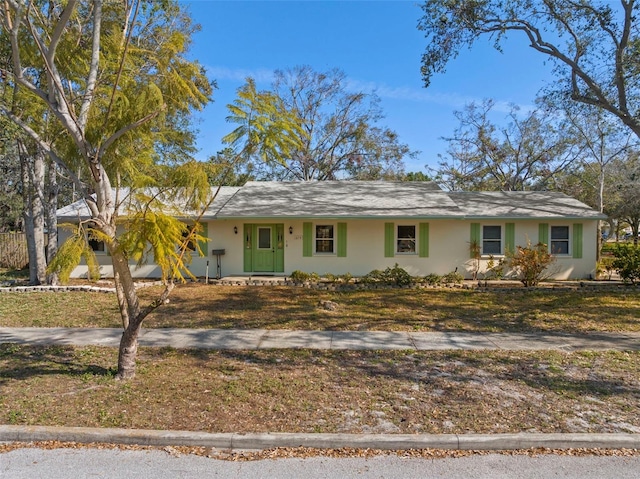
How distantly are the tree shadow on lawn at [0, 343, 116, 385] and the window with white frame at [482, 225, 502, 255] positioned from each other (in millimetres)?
12777

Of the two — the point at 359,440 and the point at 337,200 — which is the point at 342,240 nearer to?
the point at 337,200

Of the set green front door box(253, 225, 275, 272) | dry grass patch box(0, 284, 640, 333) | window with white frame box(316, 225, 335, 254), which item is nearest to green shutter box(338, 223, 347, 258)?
window with white frame box(316, 225, 335, 254)

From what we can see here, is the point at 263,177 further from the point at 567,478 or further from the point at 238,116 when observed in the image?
the point at 567,478

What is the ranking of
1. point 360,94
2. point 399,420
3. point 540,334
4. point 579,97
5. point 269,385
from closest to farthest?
point 399,420, point 269,385, point 540,334, point 579,97, point 360,94

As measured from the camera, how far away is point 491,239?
47.6 feet

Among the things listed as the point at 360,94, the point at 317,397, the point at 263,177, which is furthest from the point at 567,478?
the point at 263,177

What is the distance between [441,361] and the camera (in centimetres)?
579

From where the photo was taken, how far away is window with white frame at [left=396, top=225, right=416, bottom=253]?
47.5 ft

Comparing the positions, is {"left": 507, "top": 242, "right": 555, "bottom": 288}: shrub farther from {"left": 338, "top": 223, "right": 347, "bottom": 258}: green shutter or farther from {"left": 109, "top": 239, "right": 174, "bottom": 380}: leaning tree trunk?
{"left": 109, "top": 239, "right": 174, "bottom": 380}: leaning tree trunk

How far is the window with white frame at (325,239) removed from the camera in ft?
47.8

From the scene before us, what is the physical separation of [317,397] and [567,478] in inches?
94.2

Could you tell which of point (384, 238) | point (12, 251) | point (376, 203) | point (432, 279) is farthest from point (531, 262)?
point (12, 251)

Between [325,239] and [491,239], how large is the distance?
236 inches

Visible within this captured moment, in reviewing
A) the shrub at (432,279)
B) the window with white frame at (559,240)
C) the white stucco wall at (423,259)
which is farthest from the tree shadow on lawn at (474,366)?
the window with white frame at (559,240)
